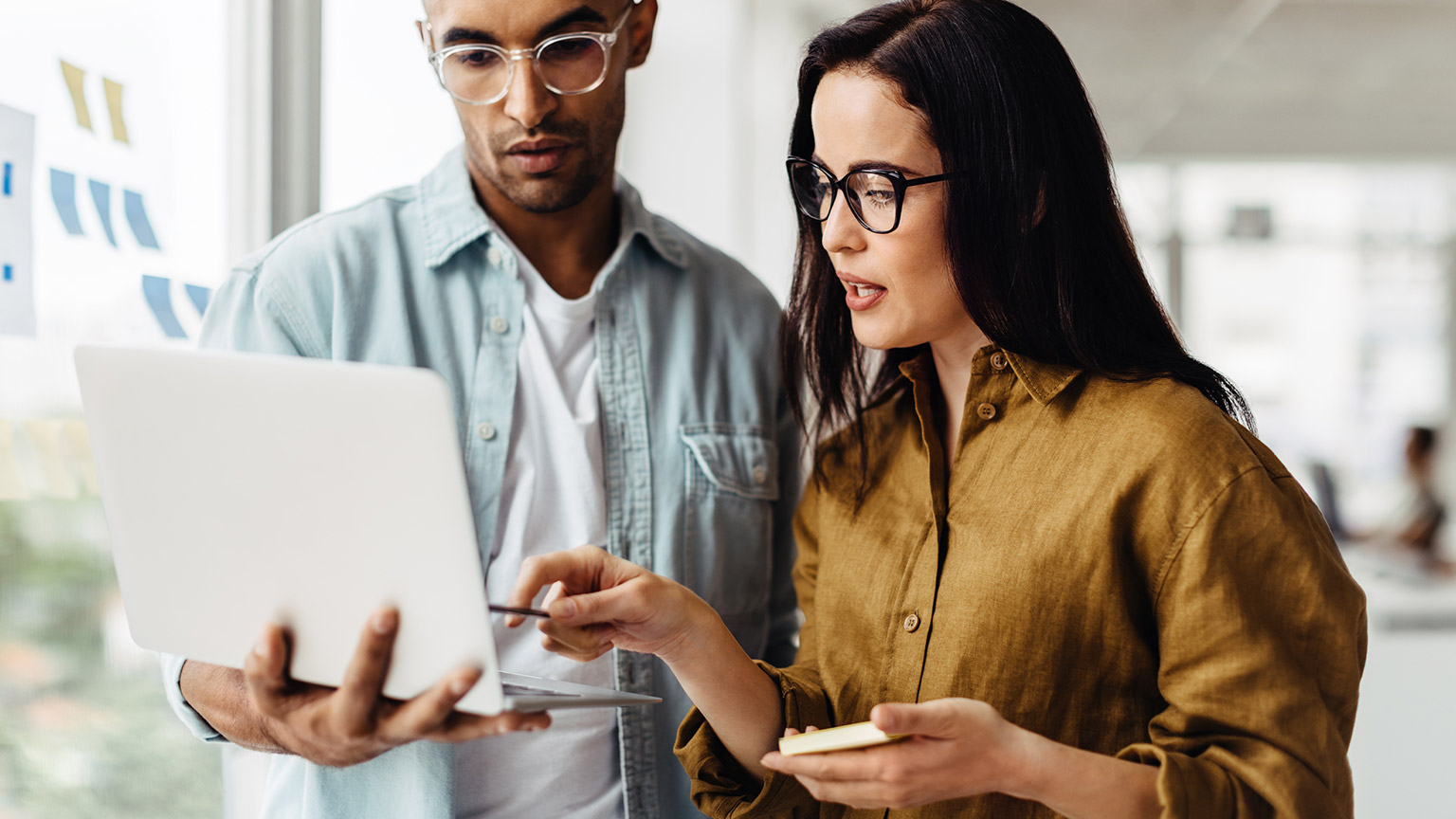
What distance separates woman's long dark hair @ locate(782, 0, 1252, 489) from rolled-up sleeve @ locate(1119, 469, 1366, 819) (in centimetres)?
20

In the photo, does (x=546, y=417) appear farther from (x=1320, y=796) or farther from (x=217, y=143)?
(x=1320, y=796)

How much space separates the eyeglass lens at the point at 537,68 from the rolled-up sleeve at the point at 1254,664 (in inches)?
35.2

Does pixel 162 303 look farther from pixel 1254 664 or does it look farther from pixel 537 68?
pixel 1254 664

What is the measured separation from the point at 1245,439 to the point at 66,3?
1.39 m

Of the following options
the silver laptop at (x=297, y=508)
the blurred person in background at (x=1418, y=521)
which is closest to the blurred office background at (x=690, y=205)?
the blurred person in background at (x=1418, y=521)

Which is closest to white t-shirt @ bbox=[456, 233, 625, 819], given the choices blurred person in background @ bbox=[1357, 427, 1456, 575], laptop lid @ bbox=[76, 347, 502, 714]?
laptop lid @ bbox=[76, 347, 502, 714]

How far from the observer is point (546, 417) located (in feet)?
4.75

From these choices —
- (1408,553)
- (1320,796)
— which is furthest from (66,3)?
(1408,553)

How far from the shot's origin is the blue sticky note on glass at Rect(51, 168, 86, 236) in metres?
1.26

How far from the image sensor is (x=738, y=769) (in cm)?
130

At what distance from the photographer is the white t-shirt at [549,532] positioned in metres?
1.33

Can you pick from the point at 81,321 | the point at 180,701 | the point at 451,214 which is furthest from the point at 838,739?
the point at 81,321

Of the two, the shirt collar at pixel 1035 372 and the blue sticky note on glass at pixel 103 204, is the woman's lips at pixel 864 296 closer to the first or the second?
the shirt collar at pixel 1035 372

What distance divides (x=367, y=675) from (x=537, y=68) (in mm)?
794
